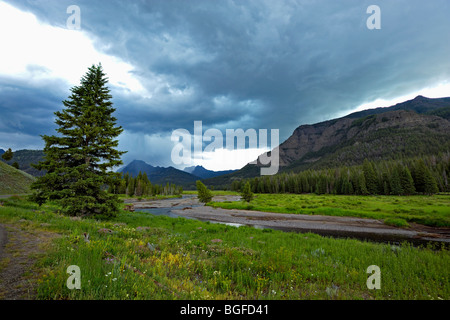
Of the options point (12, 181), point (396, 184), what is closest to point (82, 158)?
point (12, 181)

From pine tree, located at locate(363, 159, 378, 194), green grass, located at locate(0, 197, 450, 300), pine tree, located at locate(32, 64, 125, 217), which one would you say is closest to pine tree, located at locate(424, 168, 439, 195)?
pine tree, located at locate(363, 159, 378, 194)

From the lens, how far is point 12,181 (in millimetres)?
44906

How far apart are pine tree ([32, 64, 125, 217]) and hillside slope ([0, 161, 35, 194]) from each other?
40.1 metres

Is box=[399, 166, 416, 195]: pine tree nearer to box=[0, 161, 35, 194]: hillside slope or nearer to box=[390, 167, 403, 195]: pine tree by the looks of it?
box=[390, 167, 403, 195]: pine tree

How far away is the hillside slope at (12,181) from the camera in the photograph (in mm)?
41022

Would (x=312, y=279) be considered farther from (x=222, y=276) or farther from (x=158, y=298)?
(x=158, y=298)

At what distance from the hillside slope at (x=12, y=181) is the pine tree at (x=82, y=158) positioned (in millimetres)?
40071

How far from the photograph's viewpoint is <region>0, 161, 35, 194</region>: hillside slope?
135 feet

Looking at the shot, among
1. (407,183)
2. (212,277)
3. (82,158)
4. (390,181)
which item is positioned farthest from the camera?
(390,181)

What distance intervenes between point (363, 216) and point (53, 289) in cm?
4501

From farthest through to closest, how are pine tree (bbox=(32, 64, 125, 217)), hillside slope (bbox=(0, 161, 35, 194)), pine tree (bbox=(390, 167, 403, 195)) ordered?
1. pine tree (bbox=(390, 167, 403, 195))
2. hillside slope (bbox=(0, 161, 35, 194))
3. pine tree (bbox=(32, 64, 125, 217))

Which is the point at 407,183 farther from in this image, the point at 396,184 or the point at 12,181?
the point at 12,181

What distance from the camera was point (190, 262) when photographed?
25.2ft

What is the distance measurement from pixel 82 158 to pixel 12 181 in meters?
48.7
